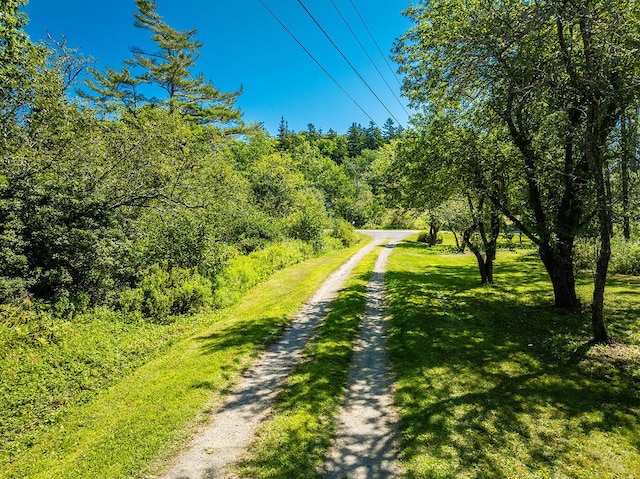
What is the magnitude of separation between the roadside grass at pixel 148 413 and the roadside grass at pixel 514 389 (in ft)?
11.1

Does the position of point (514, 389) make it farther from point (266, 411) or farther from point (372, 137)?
point (372, 137)

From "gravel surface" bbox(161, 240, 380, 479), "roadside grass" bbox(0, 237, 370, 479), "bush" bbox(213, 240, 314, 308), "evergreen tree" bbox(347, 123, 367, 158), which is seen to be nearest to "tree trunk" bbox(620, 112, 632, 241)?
"gravel surface" bbox(161, 240, 380, 479)

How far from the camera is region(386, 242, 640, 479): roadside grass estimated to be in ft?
14.9

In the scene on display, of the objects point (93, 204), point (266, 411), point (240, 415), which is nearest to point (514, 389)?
point (266, 411)

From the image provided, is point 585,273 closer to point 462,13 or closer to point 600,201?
point 600,201

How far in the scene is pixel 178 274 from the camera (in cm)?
1121

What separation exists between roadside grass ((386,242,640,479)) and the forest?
1.18 metres

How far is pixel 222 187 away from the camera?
1662cm

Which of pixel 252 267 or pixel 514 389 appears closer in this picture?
pixel 514 389

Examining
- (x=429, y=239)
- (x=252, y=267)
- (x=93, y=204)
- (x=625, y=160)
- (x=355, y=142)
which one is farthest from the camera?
(x=355, y=142)

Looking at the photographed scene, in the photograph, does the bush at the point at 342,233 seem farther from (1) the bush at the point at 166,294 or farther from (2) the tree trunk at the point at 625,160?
(2) the tree trunk at the point at 625,160

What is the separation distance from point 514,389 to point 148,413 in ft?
21.3

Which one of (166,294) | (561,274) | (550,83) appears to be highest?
(550,83)

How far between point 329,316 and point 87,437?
6.78m
